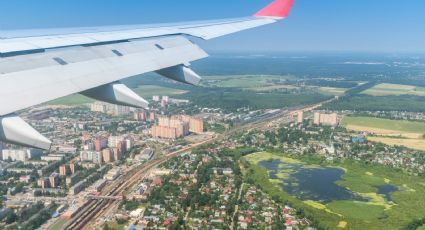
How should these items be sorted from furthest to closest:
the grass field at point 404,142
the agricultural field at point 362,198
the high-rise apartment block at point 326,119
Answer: the high-rise apartment block at point 326,119 < the grass field at point 404,142 < the agricultural field at point 362,198

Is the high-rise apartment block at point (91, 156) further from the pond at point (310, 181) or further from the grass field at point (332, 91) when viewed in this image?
the grass field at point (332, 91)

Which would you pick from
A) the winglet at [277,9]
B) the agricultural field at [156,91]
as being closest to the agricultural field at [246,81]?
the agricultural field at [156,91]

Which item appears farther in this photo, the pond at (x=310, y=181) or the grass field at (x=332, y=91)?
the grass field at (x=332, y=91)

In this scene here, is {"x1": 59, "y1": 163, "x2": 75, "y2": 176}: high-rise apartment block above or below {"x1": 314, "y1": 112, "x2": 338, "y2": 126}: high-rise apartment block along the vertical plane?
below

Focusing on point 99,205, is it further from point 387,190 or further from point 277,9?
point 387,190

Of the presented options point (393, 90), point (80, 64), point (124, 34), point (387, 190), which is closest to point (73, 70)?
point (80, 64)

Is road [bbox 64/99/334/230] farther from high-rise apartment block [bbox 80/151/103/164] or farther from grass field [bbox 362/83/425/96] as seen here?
grass field [bbox 362/83/425/96]

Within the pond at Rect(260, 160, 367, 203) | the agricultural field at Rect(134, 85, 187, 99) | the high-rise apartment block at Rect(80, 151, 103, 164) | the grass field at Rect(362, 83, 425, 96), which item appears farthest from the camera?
the grass field at Rect(362, 83, 425, 96)

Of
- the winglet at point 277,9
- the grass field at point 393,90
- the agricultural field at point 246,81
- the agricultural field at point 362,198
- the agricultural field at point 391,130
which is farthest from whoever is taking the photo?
the agricultural field at point 246,81

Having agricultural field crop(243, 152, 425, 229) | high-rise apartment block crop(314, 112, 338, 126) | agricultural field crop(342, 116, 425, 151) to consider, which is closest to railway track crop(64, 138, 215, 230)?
agricultural field crop(243, 152, 425, 229)
